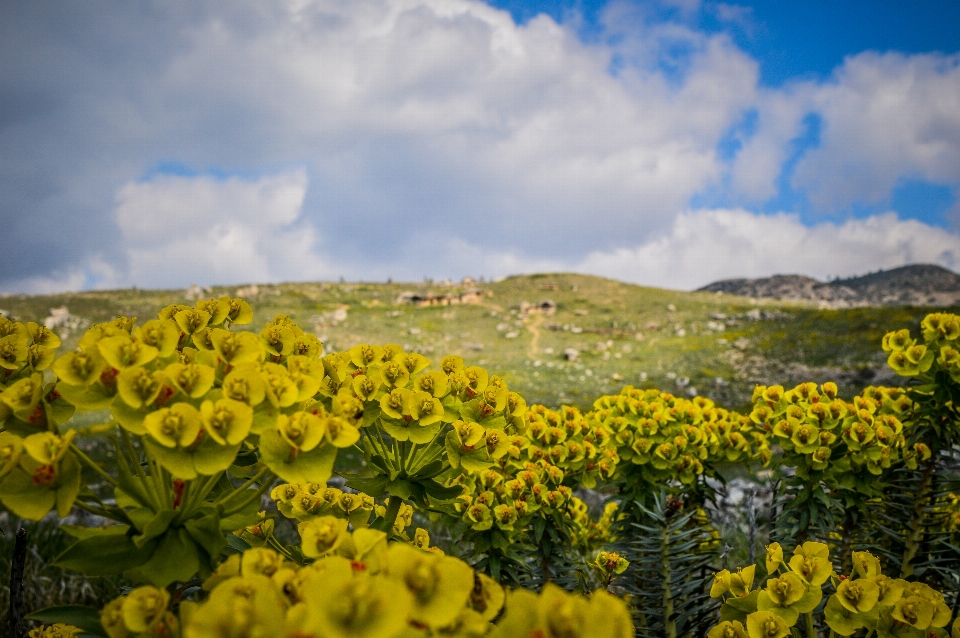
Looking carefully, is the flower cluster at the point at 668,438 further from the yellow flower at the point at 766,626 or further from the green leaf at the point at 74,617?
the green leaf at the point at 74,617

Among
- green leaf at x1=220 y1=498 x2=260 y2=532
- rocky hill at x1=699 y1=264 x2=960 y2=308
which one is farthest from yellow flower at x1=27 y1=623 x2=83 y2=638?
rocky hill at x1=699 y1=264 x2=960 y2=308

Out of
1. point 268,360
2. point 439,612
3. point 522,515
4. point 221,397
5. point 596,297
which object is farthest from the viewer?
point 596,297

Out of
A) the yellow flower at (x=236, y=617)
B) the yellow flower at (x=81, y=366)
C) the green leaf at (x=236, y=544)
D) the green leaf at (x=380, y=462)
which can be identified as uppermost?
the yellow flower at (x=81, y=366)

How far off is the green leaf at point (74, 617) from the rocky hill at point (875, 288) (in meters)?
55.9

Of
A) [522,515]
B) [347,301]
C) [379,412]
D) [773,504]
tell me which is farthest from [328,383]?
[347,301]

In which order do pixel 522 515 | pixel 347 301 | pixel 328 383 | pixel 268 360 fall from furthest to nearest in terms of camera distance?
1. pixel 347 301
2. pixel 522 515
3. pixel 328 383
4. pixel 268 360

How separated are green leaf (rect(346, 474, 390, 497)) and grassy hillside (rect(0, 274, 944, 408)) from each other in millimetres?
13341

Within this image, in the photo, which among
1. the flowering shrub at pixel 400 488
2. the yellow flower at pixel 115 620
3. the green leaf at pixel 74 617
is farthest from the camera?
the green leaf at pixel 74 617

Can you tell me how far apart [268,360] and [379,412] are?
0.35 m

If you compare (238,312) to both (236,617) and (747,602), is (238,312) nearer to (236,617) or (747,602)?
(236,617)

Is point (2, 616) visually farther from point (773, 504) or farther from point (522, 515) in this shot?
point (773, 504)

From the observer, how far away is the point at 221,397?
4.06 ft

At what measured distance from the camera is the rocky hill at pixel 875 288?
55500mm

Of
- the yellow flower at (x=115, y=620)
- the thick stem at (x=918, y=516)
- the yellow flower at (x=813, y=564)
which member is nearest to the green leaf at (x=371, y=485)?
the yellow flower at (x=115, y=620)
